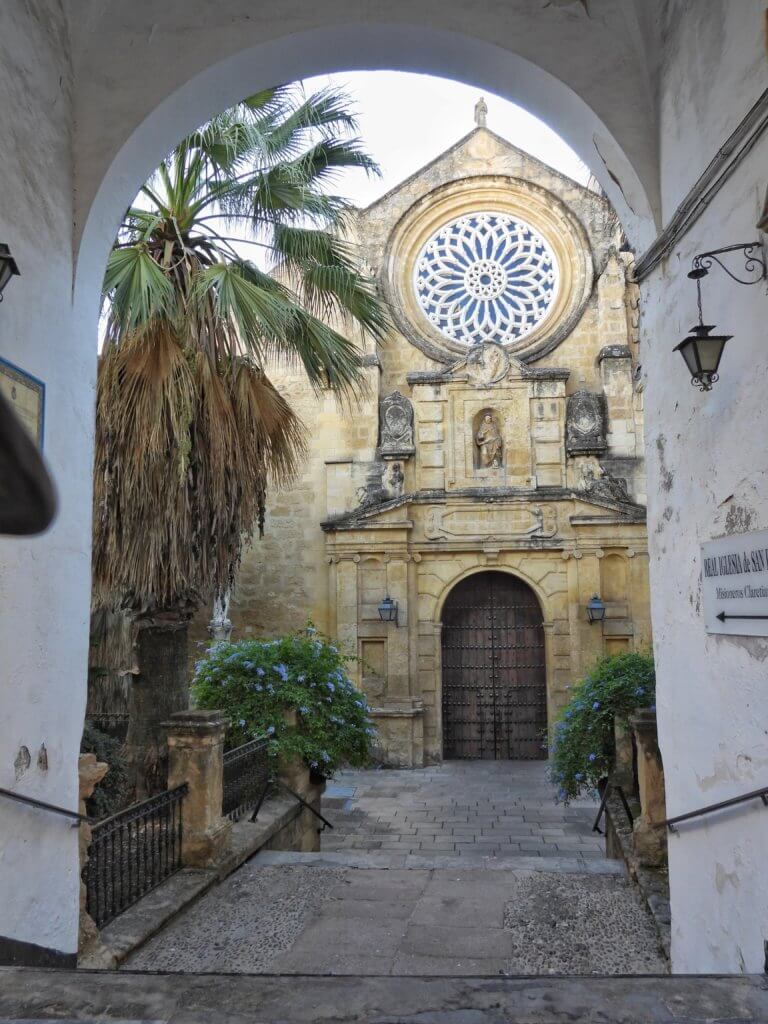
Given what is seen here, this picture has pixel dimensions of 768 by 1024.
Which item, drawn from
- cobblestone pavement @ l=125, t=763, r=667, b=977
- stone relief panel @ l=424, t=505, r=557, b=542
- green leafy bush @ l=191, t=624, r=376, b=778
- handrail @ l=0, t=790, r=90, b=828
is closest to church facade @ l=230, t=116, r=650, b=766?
stone relief panel @ l=424, t=505, r=557, b=542

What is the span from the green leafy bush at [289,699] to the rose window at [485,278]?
888cm

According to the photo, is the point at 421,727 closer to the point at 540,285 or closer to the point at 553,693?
the point at 553,693

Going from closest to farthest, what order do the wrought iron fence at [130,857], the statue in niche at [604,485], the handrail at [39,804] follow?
the handrail at [39,804] < the wrought iron fence at [130,857] < the statue in niche at [604,485]

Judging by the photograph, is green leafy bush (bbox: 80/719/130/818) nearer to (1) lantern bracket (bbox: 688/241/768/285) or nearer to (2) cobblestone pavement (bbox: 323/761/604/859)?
(2) cobblestone pavement (bbox: 323/761/604/859)

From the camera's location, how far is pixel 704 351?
10.3 feet

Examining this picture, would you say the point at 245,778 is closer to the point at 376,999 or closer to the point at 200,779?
the point at 200,779

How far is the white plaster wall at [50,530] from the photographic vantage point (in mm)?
3205

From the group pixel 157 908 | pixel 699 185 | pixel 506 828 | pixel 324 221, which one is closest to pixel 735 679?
pixel 699 185

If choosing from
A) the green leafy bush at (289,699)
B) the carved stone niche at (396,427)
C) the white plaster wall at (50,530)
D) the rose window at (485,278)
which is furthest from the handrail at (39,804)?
the rose window at (485,278)

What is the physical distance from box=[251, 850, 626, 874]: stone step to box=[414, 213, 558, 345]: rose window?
11.2m

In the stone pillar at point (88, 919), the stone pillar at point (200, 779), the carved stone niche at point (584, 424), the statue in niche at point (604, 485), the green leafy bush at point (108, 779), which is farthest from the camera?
the carved stone niche at point (584, 424)

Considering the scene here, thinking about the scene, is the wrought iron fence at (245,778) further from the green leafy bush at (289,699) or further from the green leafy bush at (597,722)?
the green leafy bush at (597,722)

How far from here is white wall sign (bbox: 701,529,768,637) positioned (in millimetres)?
2857

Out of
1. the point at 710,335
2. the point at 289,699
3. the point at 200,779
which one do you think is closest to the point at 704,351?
the point at 710,335
